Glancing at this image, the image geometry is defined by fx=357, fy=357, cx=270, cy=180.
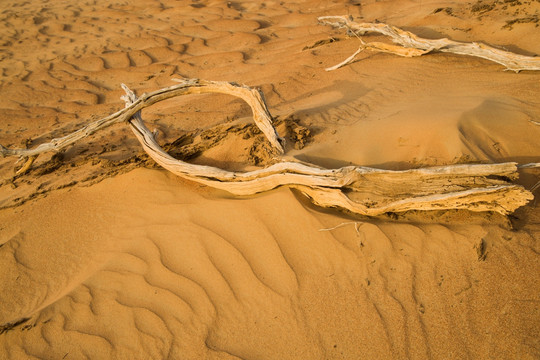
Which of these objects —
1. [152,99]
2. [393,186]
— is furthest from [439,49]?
[152,99]

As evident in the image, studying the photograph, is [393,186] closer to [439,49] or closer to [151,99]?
[151,99]

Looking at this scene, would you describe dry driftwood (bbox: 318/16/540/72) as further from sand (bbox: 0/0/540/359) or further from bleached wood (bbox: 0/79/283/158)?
bleached wood (bbox: 0/79/283/158)

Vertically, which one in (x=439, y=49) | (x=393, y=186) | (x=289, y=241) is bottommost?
(x=289, y=241)

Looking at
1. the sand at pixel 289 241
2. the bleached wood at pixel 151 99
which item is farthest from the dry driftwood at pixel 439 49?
the bleached wood at pixel 151 99

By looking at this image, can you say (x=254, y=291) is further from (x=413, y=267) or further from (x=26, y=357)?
(x=26, y=357)

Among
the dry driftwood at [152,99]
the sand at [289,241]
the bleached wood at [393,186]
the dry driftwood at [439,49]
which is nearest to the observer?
the sand at [289,241]

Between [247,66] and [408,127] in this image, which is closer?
[408,127]

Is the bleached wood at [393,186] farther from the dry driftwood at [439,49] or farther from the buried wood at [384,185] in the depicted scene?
the dry driftwood at [439,49]

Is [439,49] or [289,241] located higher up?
[439,49]

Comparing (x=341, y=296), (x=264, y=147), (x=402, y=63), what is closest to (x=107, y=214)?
(x=264, y=147)
